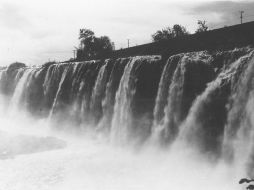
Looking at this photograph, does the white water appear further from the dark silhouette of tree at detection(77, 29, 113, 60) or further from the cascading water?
the dark silhouette of tree at detection(77, 29, 113, 60)

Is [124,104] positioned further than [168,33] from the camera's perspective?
No

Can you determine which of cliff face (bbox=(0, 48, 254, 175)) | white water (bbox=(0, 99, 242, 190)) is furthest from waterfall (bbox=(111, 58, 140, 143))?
white water (bbox=(0, 99, 242, 190))

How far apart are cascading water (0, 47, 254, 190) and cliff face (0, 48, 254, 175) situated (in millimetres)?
40

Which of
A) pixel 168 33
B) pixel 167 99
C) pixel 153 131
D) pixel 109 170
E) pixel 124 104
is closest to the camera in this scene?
pixel 109 170

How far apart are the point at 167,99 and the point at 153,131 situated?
73.8 inches

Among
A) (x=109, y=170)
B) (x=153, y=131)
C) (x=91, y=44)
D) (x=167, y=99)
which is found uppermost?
(x=91, y=44)

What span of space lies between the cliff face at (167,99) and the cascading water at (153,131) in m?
0.04

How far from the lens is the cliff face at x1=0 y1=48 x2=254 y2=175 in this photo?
13961mm

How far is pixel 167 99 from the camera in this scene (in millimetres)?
17938

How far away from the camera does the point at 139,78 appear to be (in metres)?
20.5

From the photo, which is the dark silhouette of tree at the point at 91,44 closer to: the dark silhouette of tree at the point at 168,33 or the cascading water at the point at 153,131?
the dark silhouette of tree at the point at 168,33

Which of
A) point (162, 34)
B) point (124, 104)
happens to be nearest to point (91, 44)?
point (162, 34)

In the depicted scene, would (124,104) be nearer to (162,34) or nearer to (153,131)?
(153,131)

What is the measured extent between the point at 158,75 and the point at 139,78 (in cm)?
102
